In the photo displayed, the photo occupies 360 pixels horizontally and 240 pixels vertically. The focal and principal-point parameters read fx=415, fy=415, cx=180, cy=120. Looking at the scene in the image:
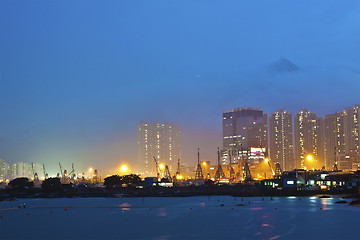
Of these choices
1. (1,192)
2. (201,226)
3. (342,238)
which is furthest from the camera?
(1,192)

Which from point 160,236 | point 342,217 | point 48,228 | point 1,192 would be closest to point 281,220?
point 342,217

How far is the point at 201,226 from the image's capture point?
52531mm

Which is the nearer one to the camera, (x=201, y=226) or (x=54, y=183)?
(x=201, y=226)

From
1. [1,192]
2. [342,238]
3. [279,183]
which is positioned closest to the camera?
[342,238]

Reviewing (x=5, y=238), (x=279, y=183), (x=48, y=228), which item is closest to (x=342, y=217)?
(x=48, y=228)

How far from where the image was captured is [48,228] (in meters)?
54.2

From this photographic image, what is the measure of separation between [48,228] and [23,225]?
Result: 5475 millimetres

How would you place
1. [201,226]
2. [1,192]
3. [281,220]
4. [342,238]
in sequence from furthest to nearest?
[1,192], [281,220], [201,226], [342,238]

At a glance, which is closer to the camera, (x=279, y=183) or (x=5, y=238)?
(x=5, y=238)

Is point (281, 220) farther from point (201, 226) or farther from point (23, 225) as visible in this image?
point (23, 225)

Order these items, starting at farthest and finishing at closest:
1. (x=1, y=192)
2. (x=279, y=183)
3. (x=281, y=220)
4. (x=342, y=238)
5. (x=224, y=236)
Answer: (x=1, y=192) < (x=279, y=183) < (x=281, y=220) < (x=224, y=236) < (x=342, y=238)

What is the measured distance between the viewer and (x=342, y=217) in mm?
57562

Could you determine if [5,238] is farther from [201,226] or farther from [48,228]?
[201,226]

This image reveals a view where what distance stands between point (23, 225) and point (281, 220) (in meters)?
35.4
